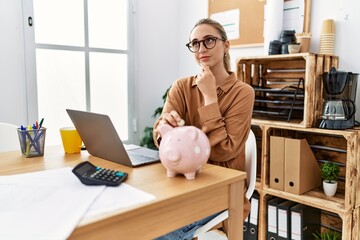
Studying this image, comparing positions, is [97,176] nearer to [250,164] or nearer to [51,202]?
[51,202]

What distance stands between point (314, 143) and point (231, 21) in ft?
3.72

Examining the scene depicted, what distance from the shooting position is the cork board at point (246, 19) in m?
2.36

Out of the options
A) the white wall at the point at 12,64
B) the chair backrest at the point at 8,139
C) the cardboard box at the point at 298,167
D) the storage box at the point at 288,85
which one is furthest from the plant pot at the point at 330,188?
the white wall at the point at 12,64

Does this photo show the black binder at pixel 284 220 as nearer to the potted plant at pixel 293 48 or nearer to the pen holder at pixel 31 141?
the potted plant at pixel 293 48

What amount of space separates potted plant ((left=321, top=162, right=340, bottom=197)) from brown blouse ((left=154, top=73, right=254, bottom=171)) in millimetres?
A: 756

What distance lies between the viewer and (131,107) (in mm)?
2857

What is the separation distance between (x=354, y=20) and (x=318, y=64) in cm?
37

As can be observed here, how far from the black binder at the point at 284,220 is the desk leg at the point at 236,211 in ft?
3.39

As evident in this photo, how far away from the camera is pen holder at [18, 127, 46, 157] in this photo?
3.93 ft

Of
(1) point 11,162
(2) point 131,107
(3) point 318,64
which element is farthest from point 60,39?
(3) point 318,64

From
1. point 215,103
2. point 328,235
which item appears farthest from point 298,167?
point 215,103

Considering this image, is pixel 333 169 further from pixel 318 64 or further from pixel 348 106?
pixel 318 64

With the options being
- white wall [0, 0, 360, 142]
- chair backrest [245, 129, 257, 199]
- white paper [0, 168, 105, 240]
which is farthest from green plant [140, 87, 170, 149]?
white paper [0, 168, 105, 240]

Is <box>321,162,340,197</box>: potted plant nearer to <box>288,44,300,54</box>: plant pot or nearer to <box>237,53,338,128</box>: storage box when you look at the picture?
<box>237,53,338,128</box>: storage box
